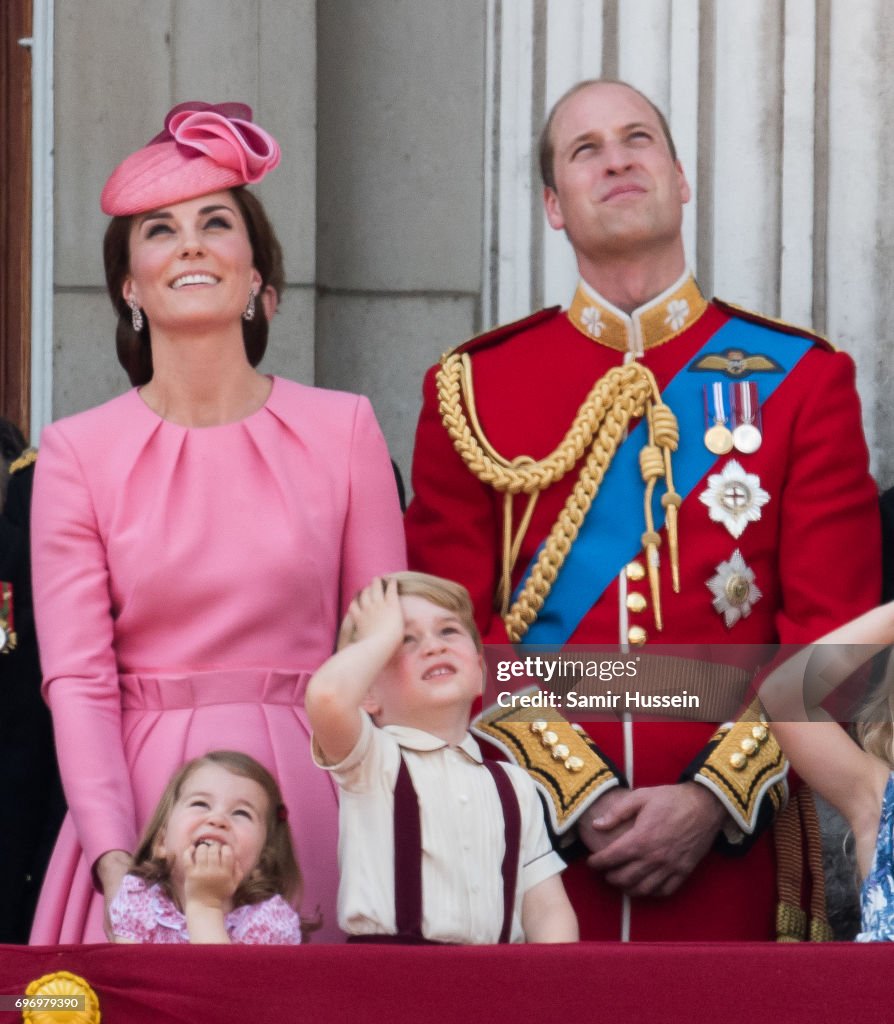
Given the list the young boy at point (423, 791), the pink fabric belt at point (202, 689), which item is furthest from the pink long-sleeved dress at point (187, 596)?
the young boy at point (423, 791)

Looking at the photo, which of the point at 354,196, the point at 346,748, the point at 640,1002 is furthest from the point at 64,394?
the point at 640,1002

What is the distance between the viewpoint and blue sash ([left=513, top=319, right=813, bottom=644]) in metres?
4.09

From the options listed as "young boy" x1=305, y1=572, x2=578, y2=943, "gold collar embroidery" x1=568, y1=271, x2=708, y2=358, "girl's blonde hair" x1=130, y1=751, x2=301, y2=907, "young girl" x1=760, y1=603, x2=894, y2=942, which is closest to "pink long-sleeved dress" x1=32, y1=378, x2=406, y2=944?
"girl's blonde hair" x1=130, y1=751, x2=301, y2=907

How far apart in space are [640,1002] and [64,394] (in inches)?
103

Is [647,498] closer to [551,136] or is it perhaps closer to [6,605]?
[551,136]

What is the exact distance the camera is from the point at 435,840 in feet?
11.0

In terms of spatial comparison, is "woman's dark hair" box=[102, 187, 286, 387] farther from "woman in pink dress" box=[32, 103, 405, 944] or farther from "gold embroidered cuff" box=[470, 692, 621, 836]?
"gold embroidered cuff" box=[470, 692, 621, 836]

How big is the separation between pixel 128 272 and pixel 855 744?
1408mm

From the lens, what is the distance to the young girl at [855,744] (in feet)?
11.3

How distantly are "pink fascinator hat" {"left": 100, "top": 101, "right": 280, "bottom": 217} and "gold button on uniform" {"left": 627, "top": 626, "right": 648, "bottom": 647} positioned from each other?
0.97m

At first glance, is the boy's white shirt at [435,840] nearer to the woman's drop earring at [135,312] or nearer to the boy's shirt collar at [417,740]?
the boy's shirt collar at [417,740]

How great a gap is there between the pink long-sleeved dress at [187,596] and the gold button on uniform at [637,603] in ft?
1.43

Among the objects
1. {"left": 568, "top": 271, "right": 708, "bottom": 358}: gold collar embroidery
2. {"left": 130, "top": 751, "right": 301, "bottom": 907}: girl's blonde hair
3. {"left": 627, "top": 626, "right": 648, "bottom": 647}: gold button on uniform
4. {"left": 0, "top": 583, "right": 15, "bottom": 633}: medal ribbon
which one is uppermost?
{"left": 568, "top": 271, "right": 708, "bottom": 358}: gold collar embroidery

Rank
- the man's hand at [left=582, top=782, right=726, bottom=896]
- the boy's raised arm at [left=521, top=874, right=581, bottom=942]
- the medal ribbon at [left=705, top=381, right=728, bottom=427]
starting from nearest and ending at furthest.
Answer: the boy's raised arm at [left=521, top=874, right=581, bottom=942]
the man's hand at [left=582, top=782, right=726, bottom=896]
the medal ribbon at [left=705, top=381, right=728, bottom=427]
